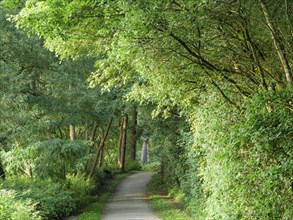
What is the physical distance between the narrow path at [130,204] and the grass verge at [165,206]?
0.98 ft

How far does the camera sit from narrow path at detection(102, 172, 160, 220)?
1376cm

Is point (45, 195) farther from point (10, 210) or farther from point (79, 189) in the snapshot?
point (10, 210)

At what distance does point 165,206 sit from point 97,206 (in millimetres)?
2989

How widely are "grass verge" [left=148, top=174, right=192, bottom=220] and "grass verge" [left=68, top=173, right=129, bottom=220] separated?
2260 mm

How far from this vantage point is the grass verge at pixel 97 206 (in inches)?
544

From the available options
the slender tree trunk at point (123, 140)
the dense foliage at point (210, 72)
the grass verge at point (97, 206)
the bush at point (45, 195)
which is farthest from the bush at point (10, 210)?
the slender tree trunk at point (123, 140)

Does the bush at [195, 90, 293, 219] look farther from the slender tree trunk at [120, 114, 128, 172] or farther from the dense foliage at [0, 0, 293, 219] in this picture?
the slender tree trunk at [120, 114, 128, 172]

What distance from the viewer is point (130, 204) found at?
16.9m

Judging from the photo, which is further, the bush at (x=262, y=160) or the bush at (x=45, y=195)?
the bush at (x=45, y=195)

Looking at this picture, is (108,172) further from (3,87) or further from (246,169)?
(246,169)

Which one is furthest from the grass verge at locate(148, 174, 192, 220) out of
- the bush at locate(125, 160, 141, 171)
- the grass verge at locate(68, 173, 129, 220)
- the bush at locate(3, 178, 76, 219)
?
the bush at locate(125, 160, 141, 171)

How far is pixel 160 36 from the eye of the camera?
656 centimetres

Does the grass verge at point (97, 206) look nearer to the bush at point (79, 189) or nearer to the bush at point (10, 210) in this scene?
the bush at point (79, 189)

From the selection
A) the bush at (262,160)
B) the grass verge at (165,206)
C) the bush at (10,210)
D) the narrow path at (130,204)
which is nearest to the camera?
the bush at (262,160)
